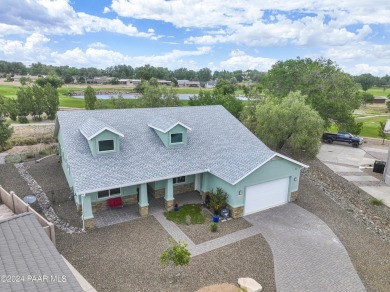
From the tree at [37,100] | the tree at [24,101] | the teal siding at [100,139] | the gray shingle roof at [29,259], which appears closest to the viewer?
the gray shingle roof at [29,259]

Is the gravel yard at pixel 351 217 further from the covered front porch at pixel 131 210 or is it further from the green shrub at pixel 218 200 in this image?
the covered front porch at pixel 131 210

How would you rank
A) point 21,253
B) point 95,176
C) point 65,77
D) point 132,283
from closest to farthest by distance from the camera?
point 21,253 → point 132,283 → point 95,176 → point 65,77

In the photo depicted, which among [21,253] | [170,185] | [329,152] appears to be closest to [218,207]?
[170,185]

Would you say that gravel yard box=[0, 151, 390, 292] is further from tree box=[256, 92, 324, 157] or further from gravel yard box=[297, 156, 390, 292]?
tree box=[256, 92, 324, 157]

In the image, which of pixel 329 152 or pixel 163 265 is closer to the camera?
pixel 163 265

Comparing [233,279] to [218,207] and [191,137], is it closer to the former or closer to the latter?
[218,207]

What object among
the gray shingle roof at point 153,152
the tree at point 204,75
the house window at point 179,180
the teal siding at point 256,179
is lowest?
the house window at point 179,180

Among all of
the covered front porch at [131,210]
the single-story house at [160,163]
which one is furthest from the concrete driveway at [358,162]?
the covered front porch at [131,210]
